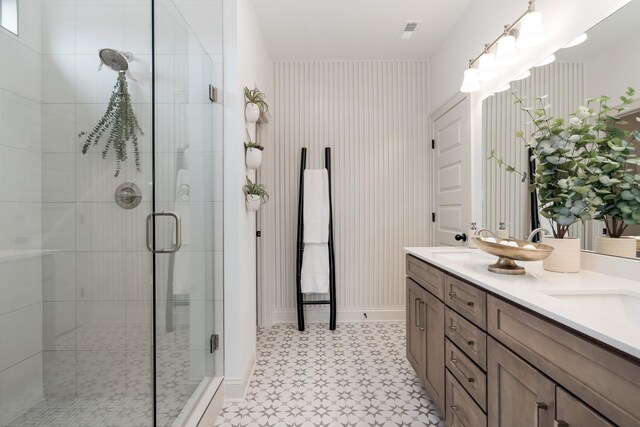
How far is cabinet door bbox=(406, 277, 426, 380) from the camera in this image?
5.75 feet

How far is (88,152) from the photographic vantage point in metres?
1.16

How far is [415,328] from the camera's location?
1.87m

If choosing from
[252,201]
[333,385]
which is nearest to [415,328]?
[333,385]

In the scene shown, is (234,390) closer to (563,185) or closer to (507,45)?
(563,185)

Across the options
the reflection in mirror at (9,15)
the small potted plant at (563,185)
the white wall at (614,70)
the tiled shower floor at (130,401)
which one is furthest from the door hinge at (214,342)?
the white wall at (614,70)

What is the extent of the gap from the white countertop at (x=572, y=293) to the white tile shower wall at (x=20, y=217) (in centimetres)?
161

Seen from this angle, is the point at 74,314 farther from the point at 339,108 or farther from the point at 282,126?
the point at 339,108

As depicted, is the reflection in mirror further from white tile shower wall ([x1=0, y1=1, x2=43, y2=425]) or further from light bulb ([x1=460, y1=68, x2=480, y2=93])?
light bulb ([x1=460, y1=68, x2=480, y2=93])

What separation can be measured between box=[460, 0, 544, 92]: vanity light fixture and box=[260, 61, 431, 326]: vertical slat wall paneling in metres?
0.97

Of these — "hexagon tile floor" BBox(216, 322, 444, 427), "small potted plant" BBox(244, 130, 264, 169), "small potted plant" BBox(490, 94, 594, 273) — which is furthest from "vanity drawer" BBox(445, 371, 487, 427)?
"small potted plant" BBox(244, 130, 264, 169)

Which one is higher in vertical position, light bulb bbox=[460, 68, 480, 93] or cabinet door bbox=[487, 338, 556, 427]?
light bulb bbox=[460, 68, 480, 93]

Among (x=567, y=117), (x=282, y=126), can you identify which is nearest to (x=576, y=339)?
(x=567, y=117)

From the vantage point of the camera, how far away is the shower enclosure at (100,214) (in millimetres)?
989

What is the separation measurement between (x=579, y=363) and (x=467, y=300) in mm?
534
